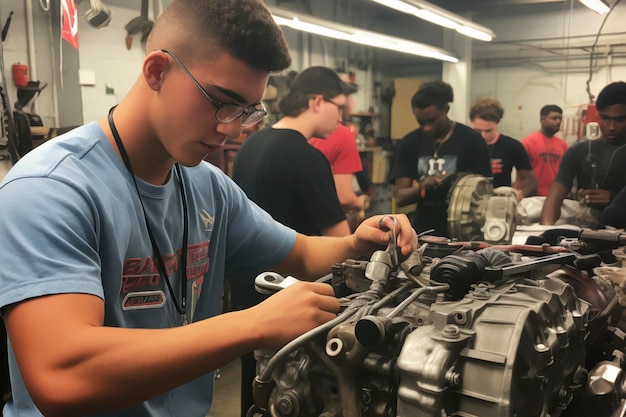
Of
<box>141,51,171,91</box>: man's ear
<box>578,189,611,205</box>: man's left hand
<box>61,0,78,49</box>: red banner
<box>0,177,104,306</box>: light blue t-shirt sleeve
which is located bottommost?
<box>578,189,611,205</box>: man's left hand

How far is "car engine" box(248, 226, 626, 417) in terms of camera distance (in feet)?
3.34

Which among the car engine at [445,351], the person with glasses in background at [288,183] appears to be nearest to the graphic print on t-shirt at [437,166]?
the person with glasses in background at [288,183]

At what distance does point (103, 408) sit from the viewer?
0.92 metres

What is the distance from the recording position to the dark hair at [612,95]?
323cm

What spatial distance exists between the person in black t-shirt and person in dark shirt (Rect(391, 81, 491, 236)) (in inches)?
13.0

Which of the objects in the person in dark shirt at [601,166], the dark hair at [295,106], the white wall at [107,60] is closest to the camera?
the dark hair at [295,106]

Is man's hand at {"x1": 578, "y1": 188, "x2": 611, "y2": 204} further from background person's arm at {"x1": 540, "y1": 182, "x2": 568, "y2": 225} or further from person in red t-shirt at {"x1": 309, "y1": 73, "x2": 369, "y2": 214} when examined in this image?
person in red t-shirt at {"x1": 309, "y1": 73, "x2": 369, "y2": 214}

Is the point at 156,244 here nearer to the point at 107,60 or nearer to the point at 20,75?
the point at 20,75

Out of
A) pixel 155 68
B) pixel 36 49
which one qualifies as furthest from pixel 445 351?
pixel 36 49

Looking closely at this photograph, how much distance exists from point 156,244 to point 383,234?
25.7 inches

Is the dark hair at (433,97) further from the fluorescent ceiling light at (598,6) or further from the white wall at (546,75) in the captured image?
the fluorescent ceiling light at (598,6)

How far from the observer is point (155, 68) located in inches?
47.1

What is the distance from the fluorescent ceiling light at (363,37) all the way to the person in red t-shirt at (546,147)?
906mm

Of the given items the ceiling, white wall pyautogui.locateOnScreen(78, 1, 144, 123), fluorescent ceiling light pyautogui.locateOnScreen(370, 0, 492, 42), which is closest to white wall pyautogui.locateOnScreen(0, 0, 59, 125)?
white wall pyautogui.locateOnScreen(78, 1, 144, 123)
